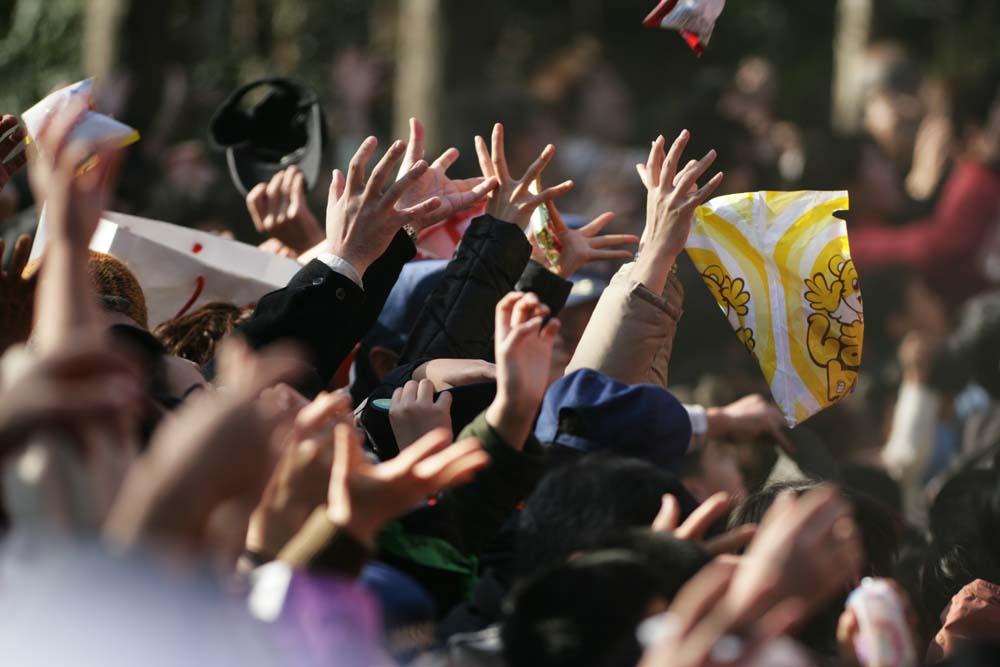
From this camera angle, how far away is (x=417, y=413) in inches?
122

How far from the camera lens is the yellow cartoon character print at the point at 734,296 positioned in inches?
142

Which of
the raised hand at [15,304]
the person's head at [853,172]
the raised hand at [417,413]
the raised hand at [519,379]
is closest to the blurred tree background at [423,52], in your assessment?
the person's head at [853,172]

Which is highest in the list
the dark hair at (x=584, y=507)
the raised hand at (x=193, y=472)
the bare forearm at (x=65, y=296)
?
the bare forearm at (x=65, y=296)

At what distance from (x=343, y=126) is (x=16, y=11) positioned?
2902mm

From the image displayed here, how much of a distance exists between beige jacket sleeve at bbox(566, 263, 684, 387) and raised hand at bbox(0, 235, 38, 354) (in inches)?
45.2

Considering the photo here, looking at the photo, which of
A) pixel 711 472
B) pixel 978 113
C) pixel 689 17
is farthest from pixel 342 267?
pixel 978 113

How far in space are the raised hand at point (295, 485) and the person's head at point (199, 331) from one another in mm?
1212

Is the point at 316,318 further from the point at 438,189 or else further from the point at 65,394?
the point at 65,394

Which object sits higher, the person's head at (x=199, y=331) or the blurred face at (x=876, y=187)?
the person's head at (x=199, y=331)

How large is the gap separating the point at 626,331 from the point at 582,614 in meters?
1.33

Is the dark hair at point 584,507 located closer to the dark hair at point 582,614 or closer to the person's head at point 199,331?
the dark hair at point 582,614

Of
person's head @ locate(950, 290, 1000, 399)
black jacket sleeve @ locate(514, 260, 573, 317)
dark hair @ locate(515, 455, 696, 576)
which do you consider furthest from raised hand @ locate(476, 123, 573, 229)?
person's head @ locate(950, 290, 1000, 399)

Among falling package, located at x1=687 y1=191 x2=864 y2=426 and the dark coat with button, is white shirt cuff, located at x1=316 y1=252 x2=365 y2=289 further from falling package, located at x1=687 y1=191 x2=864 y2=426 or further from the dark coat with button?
falling package, located at x1=687 y1=191 x2=864 y2=426

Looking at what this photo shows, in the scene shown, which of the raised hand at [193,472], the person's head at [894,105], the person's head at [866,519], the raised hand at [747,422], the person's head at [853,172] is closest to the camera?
the raised hand at [193,472]
